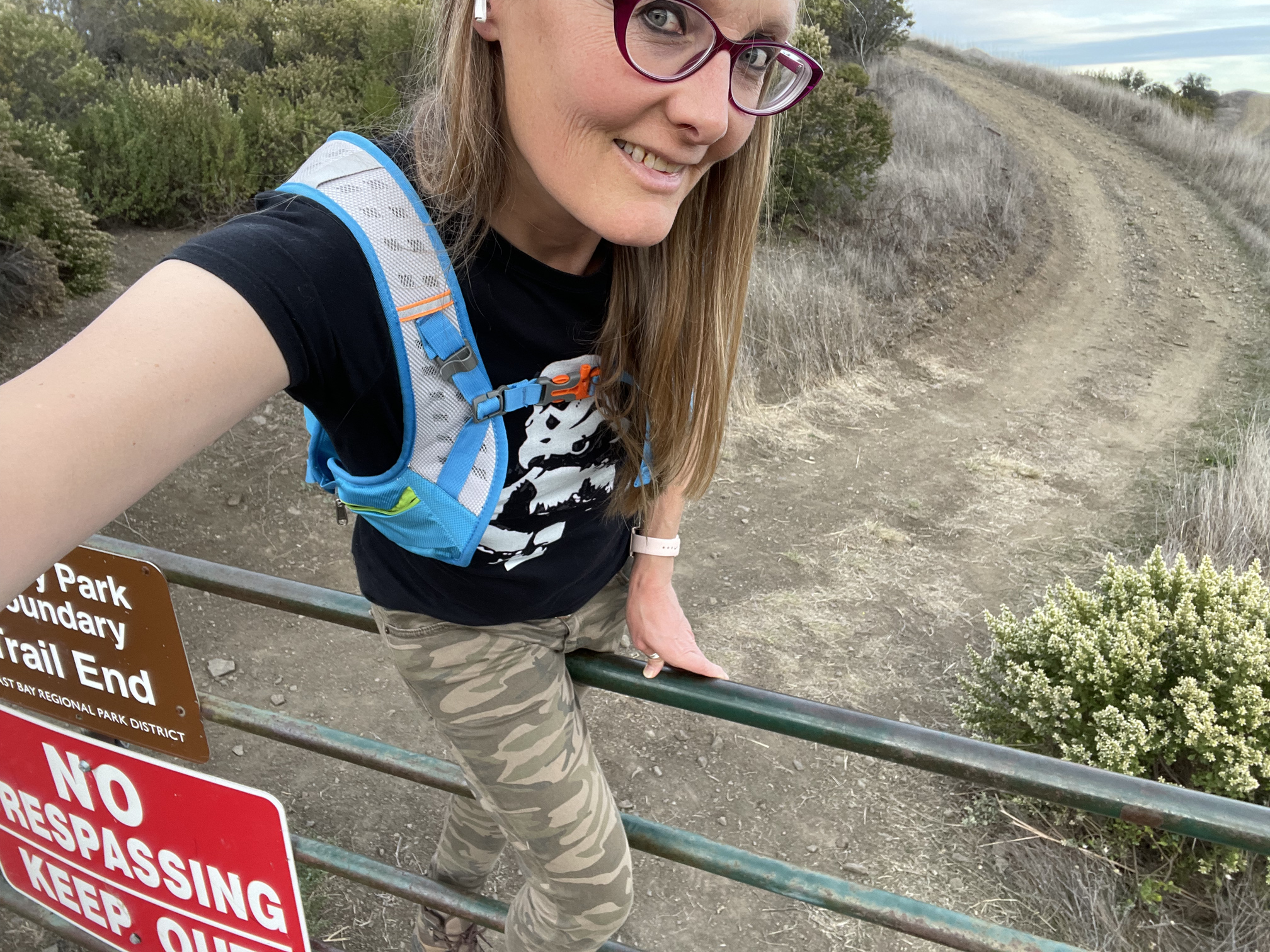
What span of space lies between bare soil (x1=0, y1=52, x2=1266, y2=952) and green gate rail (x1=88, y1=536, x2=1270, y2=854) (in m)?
2.11

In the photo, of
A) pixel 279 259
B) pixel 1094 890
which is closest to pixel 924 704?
pixel 1094 890

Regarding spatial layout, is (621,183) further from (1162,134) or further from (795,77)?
(1162,134)

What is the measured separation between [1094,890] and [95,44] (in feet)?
32.2

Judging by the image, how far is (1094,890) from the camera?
10.8 ft

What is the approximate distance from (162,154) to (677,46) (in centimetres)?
700

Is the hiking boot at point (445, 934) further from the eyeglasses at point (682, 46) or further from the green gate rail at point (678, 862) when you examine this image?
the eyeglasses at point (682, 46)

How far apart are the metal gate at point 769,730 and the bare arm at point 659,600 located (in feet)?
0.28

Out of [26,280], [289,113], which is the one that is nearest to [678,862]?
[26,280]

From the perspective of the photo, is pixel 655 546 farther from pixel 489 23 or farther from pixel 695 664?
pixel 489 23

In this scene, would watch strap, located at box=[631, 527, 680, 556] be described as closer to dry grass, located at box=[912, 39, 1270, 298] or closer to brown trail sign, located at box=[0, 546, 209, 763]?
brown trail sign, located at box=[0, 546, 209, 763]

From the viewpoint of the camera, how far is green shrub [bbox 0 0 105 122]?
6770 millimetres

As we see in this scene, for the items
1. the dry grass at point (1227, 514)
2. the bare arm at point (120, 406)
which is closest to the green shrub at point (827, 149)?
the dry grass at point (1227, 514)

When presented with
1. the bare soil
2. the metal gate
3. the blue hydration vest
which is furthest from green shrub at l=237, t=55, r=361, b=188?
the blue hydration vest

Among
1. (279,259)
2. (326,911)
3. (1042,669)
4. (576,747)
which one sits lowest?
(326,911)
